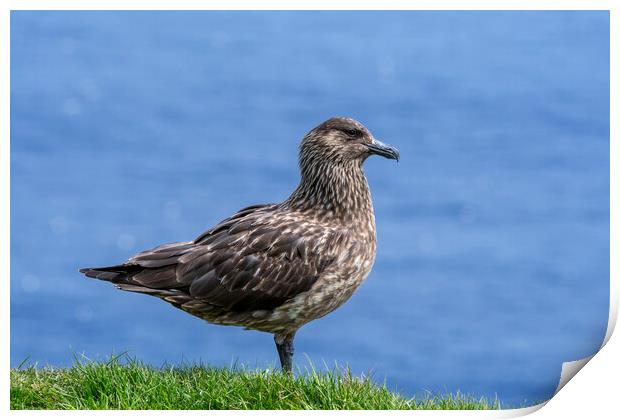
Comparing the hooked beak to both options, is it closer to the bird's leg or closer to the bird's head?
the bird's head

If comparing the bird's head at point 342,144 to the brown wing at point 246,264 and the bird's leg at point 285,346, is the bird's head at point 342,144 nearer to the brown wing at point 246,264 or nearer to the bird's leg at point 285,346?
the brown wing at point 246,264

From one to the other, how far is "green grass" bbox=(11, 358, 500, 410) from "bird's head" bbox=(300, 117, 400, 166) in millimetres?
853

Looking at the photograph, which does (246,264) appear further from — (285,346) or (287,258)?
(285,346)

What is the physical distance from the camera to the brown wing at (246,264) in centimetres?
396

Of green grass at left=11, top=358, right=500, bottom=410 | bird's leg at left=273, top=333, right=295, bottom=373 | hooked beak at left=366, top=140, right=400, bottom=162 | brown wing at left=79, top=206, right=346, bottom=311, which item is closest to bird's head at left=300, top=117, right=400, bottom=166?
hooked beak at left=366, top=140, right=400, bottom=162

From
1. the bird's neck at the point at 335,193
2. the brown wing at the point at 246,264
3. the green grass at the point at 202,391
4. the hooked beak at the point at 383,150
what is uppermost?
the hooked beak at the point at 383,150

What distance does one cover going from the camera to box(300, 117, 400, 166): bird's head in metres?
4.06

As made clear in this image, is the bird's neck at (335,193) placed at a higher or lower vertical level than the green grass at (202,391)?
higher

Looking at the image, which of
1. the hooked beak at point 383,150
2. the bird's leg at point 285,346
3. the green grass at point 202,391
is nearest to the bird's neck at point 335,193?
the hooked beak at point 383,150

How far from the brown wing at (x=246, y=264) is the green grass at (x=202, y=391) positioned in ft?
0.96

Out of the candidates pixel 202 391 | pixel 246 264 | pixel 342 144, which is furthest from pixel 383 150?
pixel 202 391
